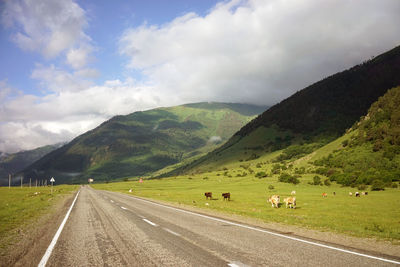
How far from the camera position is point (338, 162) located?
324 feet

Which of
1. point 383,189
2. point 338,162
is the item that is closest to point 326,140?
point 338,162

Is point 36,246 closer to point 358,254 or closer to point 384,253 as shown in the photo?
point 358,254

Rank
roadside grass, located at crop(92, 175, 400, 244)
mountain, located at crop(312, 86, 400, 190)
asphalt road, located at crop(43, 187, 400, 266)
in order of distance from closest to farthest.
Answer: asphalt road, located at crop(43, 187, 400, 266) < roadside grass, located at crop(92, 175, 400, 244) < mountain, located at crop(312, 86, 400, 190)

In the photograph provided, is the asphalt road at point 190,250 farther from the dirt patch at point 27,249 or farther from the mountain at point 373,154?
the mountain at point 373,154

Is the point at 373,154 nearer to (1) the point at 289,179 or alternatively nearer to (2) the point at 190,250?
(1) the point at 289,179

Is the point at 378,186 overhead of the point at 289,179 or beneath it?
beneath

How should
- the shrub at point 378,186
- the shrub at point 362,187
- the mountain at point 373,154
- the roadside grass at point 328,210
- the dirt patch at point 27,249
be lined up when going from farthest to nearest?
the mountain at point 373,154 → the shrub at point 362,187 → the shrub at point 378,186 → the roadside grass at point 328,210 → the dirt patch at point 27,249

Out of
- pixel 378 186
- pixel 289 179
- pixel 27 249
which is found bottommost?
→ pixel 378 186

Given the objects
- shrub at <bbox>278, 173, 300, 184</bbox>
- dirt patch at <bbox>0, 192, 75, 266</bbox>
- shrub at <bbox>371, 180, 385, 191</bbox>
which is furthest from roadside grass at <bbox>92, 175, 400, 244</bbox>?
dirt patch at <bbox>0, 192, 75, 266</bbox>

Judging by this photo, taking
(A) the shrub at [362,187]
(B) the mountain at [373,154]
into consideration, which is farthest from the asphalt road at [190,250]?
(B) the mountain at [373,154]

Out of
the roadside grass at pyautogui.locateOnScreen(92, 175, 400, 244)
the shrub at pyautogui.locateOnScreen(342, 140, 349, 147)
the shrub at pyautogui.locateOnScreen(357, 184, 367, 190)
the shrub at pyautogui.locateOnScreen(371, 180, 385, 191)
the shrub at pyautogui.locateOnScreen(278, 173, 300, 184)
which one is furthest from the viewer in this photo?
the shrub at pyautogui.locateOnScreen(342, 140, 349, 147)

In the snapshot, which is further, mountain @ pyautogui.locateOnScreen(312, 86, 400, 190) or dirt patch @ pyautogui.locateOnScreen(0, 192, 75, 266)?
mountain @ pyautogui.locateOnScreen(312, 86, 400, 190)

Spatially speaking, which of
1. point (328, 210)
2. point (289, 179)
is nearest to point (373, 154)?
point (289, 179)

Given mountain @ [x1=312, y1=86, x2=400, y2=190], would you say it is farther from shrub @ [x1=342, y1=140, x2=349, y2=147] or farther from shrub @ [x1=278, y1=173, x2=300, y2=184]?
shrub @ [x1=278, y1=173, x2=300, y2=184]
